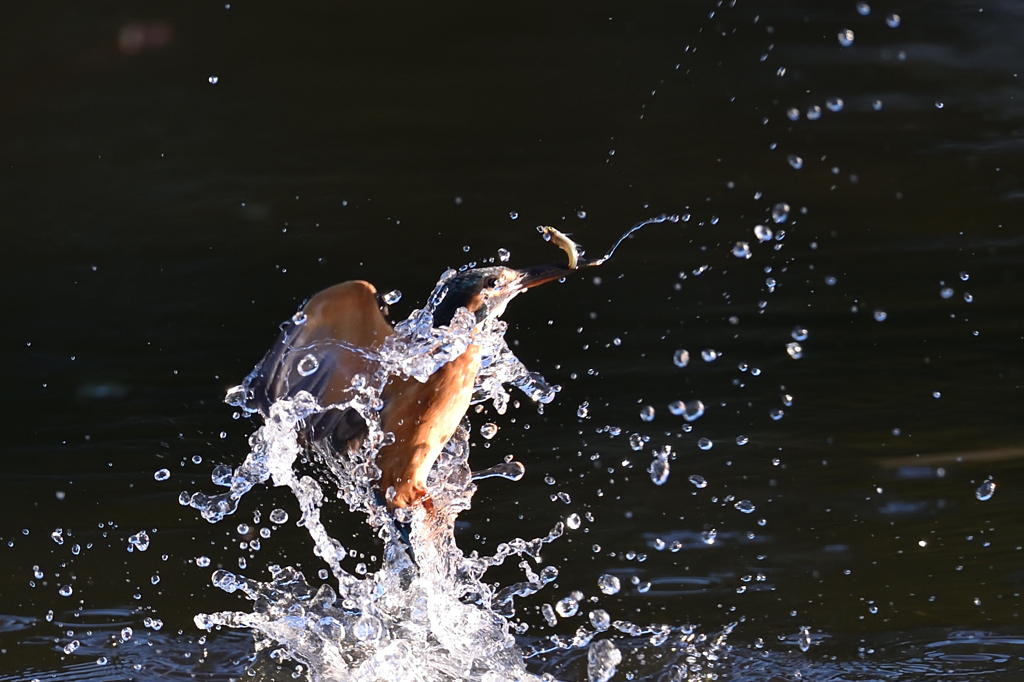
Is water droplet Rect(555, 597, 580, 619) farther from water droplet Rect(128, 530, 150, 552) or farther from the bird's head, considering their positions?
water droplet Rect(128, 530, 150, 552)

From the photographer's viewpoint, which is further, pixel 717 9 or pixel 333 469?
pixel 717 9

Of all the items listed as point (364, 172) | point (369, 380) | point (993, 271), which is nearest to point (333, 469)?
point (369, 380)

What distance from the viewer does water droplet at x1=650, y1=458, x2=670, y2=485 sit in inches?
70.6

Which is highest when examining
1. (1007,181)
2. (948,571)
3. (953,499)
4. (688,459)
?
(1007,181)

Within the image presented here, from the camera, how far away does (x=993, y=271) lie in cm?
209

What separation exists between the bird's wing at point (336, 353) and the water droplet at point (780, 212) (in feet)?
3.51

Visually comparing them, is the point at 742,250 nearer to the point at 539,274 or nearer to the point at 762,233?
the point at 762,233

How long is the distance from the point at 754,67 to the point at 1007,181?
0.58 m

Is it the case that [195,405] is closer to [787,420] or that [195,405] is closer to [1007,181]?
[787,420]

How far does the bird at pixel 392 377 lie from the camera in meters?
1.12

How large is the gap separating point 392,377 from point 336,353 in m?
0.07

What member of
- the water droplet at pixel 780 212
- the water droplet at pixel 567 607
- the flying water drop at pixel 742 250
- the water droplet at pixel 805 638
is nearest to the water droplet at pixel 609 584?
the water droplet at pixel 567 607

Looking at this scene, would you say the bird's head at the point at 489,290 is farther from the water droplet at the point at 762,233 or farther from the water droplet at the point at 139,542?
the water droplet at the point at 762,233

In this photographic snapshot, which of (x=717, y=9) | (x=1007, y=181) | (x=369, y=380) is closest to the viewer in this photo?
(x=369, y=380)
